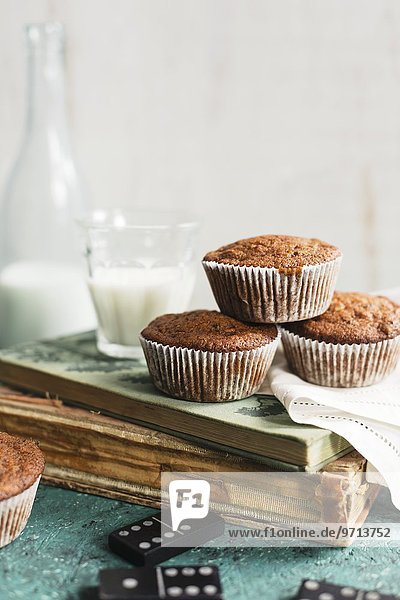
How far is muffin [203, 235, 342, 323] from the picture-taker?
113 cm

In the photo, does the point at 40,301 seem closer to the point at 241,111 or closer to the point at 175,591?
the point at 241,111

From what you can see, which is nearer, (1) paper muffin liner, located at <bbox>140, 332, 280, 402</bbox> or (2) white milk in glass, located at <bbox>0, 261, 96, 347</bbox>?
(1) paper muffin liner, located at <bbox>140, 332, 280, 402</bbox>

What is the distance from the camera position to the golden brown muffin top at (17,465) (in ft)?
3.18

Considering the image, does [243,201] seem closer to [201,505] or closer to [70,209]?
[70,209]

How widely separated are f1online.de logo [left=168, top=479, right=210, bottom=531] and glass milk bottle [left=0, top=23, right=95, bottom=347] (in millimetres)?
684

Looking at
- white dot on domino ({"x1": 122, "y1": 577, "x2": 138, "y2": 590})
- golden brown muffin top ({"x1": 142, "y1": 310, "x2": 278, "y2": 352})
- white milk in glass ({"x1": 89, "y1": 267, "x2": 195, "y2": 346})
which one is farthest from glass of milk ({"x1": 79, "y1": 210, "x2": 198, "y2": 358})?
white dot on domino ({"x1": 122, "y1": 577, "x2": 138, "y2": 590})

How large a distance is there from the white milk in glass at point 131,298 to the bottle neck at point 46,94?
1.53 feet

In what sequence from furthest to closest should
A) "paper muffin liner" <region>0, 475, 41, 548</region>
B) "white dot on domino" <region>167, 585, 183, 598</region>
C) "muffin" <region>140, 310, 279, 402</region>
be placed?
"muffin" <region>140, 310, 279, 402</region>, "paper muffin liner" <region>0, 475, 41, 548</region>, "white dot on domino" <region>167, 585, 183, 598</region>

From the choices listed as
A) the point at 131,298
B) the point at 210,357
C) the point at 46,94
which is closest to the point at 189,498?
the point at 210,357

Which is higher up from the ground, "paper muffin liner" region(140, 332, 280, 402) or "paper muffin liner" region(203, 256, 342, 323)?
"paper muffin liner" region(203, 256, 342, 323)

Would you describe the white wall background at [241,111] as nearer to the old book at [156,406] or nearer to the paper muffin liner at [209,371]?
the old book at [156,406]

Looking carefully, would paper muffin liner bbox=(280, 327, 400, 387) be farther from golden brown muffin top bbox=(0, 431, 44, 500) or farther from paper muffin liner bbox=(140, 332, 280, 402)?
golden brown muffin top bbox=(0, 431, 44, 500)

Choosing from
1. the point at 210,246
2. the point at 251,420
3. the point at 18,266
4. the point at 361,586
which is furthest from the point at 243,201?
the point at 361,586

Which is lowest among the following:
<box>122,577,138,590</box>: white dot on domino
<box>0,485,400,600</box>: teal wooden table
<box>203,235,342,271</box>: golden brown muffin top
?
<box>0,485,400,600</box>: teal wooden table
